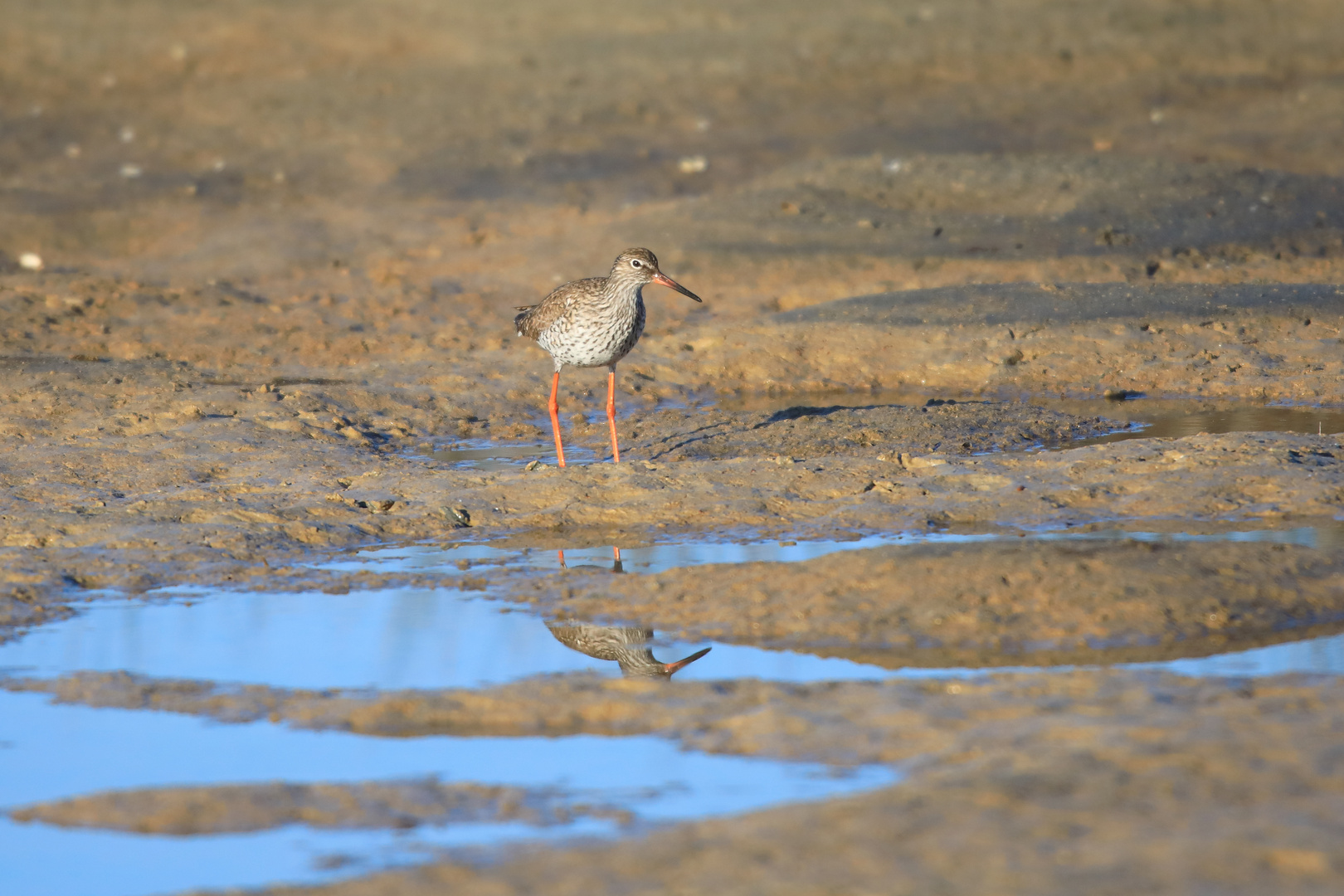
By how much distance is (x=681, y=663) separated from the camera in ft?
18.6

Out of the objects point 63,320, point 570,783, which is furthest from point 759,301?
point 570,783

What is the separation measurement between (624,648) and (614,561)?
3.53ft

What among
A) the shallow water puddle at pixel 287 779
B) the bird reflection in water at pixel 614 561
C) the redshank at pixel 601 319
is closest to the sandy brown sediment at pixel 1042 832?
the shallow water puddle at pixel 287 779

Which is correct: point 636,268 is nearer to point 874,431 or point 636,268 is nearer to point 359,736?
point 874,431

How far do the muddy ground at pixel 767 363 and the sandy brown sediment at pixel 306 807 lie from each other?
45 mm

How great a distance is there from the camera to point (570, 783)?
4.57 meters

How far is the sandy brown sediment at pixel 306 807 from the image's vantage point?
170 inches

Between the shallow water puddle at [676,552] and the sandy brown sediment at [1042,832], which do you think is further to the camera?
the shallow water puddle at [676,552]

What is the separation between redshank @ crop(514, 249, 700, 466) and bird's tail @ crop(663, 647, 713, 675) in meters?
3.33

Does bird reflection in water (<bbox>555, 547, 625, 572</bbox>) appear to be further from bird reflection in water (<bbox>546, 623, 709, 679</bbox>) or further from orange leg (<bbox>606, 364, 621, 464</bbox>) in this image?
orange leg (<bbox>606, 364, 621, 464</bbox>)

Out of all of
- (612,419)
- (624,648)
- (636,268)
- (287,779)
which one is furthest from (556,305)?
(287,779)

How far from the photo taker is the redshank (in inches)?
362

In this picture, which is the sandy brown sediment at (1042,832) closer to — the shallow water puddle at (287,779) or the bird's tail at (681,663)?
the shallow water puddle at (287,779)

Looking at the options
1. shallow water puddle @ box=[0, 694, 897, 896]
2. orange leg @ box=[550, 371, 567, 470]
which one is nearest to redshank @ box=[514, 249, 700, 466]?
orange leg @ box=[550, 371, 567, 470]
